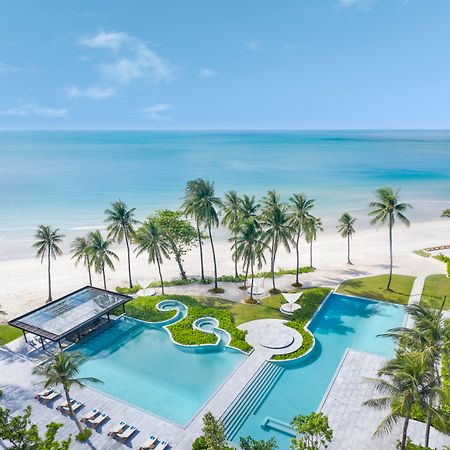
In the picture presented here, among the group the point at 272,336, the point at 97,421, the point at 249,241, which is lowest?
the point at 97,421

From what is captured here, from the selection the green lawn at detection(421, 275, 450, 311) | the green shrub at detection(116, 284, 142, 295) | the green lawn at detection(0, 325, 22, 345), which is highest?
the green lawn at detection(421, 275, 450, 311)

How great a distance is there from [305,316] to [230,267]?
954 inches

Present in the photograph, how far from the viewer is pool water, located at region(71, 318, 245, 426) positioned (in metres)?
28.0

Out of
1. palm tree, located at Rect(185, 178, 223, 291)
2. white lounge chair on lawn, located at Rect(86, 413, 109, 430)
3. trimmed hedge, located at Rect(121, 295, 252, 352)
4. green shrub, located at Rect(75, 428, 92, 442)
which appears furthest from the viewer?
palm tree, located at Rect(185, 178, 223, 291)

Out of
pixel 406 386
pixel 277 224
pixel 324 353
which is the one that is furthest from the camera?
pixel 277 224

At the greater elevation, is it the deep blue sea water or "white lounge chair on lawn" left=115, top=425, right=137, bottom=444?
the deep blue sea water

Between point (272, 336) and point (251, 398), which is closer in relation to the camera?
point (251, 398)

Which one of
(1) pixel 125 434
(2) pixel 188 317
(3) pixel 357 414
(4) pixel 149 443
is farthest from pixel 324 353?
(1) pixel 125 434

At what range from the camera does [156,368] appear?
105 feet

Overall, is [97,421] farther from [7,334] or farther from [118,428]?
[7,334]

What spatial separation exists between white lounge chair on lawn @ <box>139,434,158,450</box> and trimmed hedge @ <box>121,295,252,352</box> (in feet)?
38.5

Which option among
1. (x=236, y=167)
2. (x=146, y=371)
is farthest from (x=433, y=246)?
(x=236, y=167)

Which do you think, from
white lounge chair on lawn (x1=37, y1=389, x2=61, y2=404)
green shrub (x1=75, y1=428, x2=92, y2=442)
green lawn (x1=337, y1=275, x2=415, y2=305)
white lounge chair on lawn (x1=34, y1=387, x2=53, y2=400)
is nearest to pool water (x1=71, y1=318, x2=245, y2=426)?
white lounge chair on lawn (x1=37, y1=389, x2=61, y2=404)

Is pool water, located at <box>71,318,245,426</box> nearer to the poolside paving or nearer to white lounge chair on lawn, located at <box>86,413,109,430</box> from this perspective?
white lounge chair on lawn, located at <box>86,413,109,430</box>
